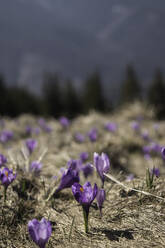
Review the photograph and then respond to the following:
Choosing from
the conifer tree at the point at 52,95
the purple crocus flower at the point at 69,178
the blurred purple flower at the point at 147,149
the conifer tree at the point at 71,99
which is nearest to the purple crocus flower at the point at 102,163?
the purple crocus flower at the point at 69,178

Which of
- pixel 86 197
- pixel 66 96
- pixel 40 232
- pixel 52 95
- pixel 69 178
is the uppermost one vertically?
pixel 66 96

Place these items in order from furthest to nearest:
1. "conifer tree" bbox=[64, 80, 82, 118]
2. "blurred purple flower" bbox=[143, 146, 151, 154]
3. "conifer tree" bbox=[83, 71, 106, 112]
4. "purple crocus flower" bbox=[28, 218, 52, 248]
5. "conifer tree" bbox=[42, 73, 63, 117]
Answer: "conifer tree" bbox=[64, 80, 82, 118] → "conifer tree" bbox=[83, 71, 106, 112] → "conifer tree" bbox=[42, 73, 63, 117] → "blurred purple flower" bbox=[143, 146, 151, 154] → "purple crocus flower" bbox=[28, 218, 52, 248]

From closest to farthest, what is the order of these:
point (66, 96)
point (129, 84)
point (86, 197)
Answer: point (86, 197) < point (66, 96) < point (129, 84)

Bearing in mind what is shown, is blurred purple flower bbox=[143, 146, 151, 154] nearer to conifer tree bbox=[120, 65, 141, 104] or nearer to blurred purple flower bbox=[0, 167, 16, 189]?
blurred purple flower bbox=[0, 167, 16, 189]

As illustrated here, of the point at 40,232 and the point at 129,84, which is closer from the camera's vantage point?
the point at 40,232

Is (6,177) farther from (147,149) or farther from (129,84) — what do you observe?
(129,84)

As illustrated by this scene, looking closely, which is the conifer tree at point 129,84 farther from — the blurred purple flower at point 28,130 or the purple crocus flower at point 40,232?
the purple crocus flower at point 40,232

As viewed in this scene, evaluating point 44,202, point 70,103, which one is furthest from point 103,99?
point 44,202

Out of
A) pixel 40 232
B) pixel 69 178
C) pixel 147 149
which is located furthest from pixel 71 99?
pixel 40 232

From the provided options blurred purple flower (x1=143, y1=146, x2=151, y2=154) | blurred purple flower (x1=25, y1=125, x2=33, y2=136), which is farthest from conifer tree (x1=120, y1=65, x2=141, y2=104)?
blurred purple flower (x1=143, y1=146, x2=151, y2=154)
